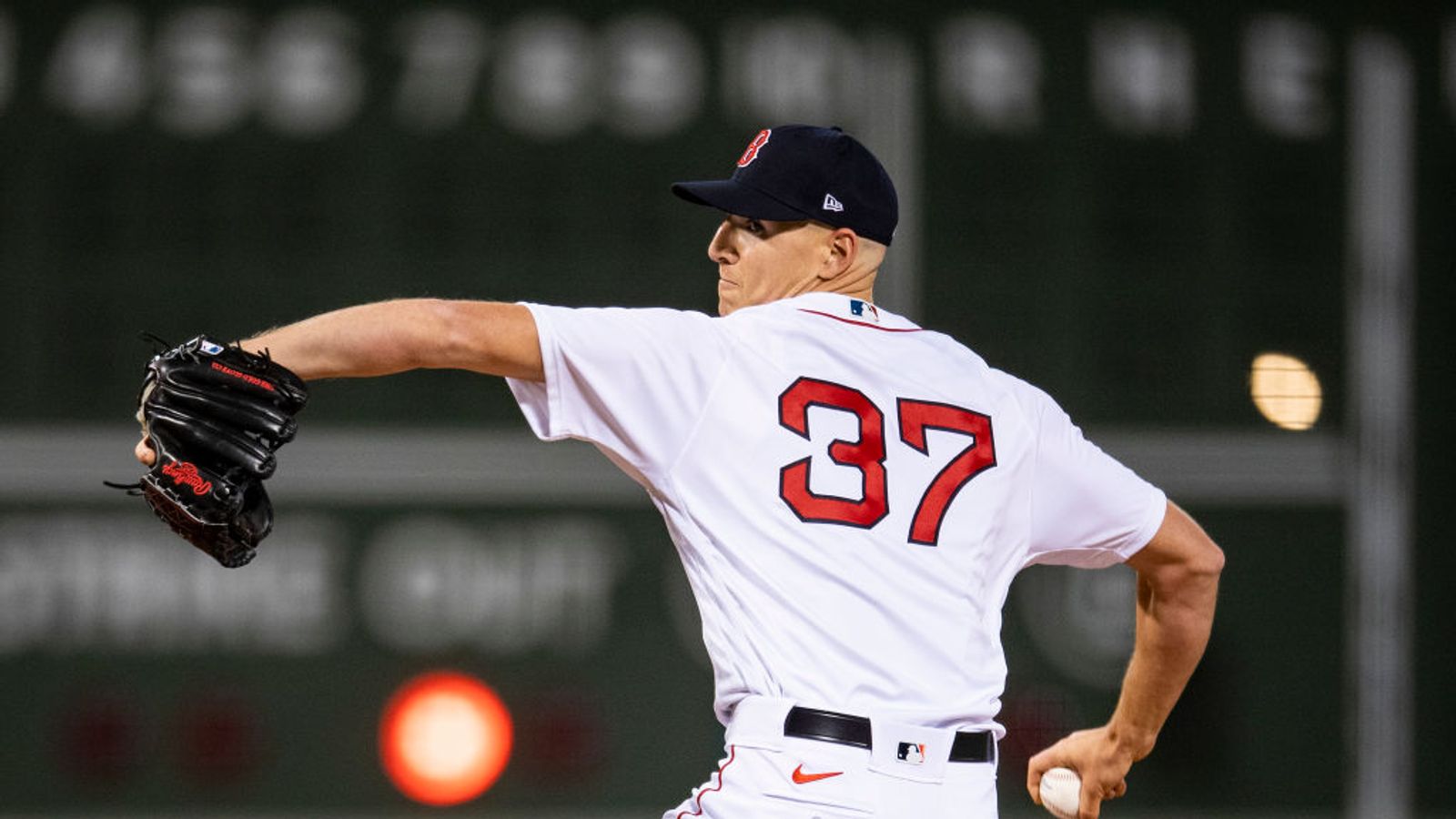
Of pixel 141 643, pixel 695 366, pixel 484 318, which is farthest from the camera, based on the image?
pixel 141 643

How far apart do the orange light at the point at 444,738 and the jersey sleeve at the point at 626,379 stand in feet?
11.1

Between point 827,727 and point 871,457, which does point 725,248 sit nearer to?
point 871,457

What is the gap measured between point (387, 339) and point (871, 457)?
0.69 meters

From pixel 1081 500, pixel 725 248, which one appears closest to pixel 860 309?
pixel 725 248

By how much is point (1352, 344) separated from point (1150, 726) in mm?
3507

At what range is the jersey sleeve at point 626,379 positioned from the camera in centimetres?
253

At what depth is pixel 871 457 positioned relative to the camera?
2.63 metres

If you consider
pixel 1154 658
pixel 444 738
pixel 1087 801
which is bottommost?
pixel 444 738

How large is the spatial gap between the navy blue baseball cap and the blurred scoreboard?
Result: 2.97 m

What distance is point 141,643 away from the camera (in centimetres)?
578

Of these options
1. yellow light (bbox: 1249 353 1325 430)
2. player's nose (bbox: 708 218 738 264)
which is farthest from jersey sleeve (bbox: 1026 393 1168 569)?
yellow light (bbox: 1249 353 1325 430)

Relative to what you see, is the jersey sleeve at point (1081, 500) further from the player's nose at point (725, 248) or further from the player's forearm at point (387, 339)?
the player's forearm at point (387, 339)

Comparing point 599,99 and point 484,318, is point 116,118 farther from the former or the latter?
point 484,318

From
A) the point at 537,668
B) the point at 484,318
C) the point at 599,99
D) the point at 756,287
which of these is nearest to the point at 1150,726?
the point at 756,287
